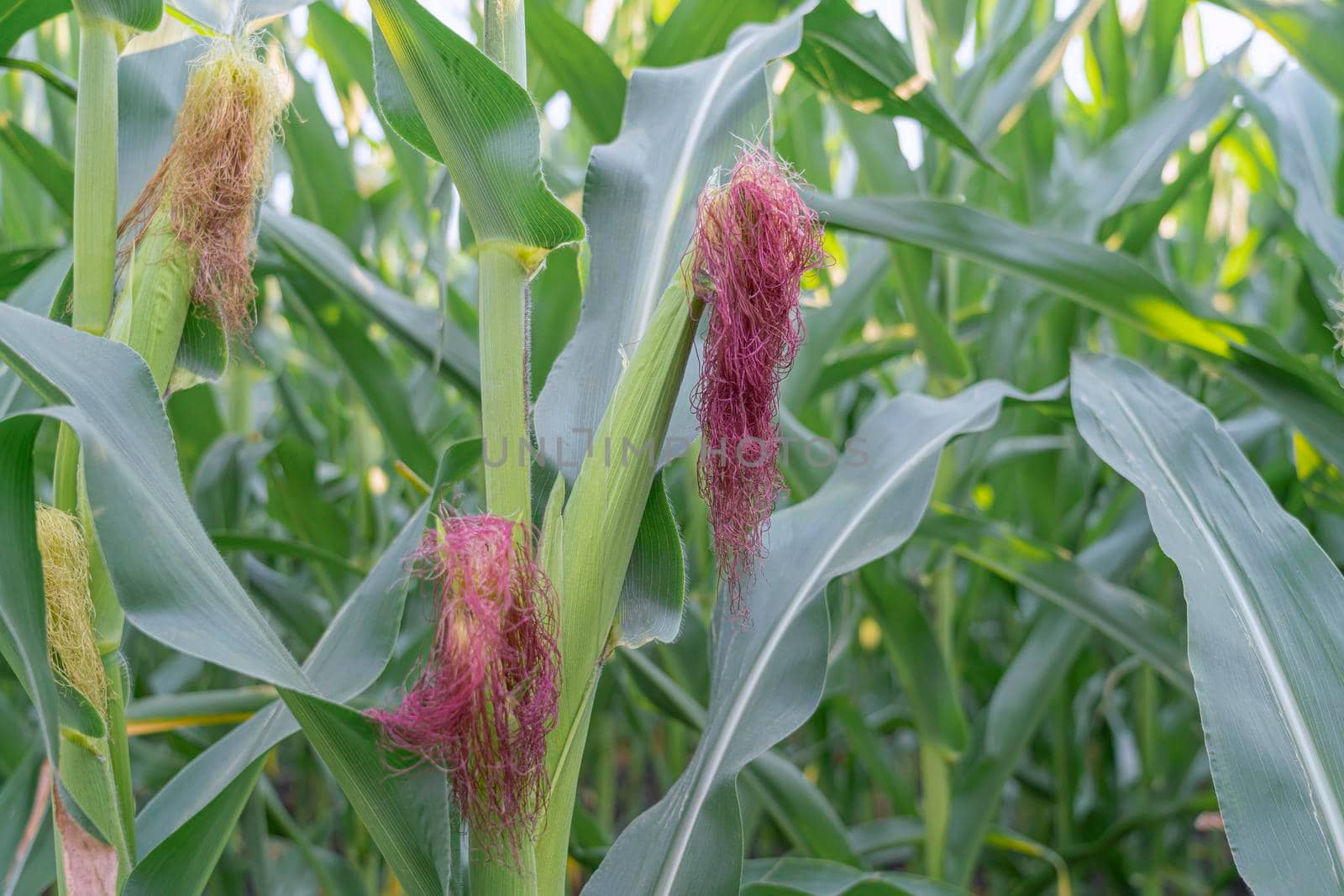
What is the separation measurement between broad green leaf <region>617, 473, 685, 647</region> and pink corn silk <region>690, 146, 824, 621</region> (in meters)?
0.04

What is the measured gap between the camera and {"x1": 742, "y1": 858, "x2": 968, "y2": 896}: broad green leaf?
2.54 feet

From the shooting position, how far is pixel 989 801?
1025mm

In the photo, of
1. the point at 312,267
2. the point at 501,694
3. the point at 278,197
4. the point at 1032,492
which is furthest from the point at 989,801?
the point at 278,197

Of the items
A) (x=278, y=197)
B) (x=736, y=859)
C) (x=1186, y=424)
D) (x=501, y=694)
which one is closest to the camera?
(x=501, y=694)

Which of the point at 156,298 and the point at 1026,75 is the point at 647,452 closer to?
the point at 156,298

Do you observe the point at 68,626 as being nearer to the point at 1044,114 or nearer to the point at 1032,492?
the point at 1032,492

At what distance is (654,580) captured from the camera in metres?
0.57

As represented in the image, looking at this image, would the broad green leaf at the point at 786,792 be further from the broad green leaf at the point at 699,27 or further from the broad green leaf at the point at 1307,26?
the broad green leaf at the point at 1307,26

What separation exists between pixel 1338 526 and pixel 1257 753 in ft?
2.66

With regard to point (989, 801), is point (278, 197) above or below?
above

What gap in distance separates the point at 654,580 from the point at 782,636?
0.16 m

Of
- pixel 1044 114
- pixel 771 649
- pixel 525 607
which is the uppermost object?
pixel 1044 114

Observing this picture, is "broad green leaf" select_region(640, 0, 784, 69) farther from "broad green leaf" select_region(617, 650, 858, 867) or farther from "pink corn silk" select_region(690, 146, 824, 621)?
"broad green leaf" select_region(617, 650, 858, 867)

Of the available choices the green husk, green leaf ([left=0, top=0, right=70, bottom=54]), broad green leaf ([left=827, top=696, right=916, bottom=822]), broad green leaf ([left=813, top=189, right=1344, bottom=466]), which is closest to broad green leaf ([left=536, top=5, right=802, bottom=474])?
broad green leaf ([left=813, top=189, right=1344, bottom=466])
